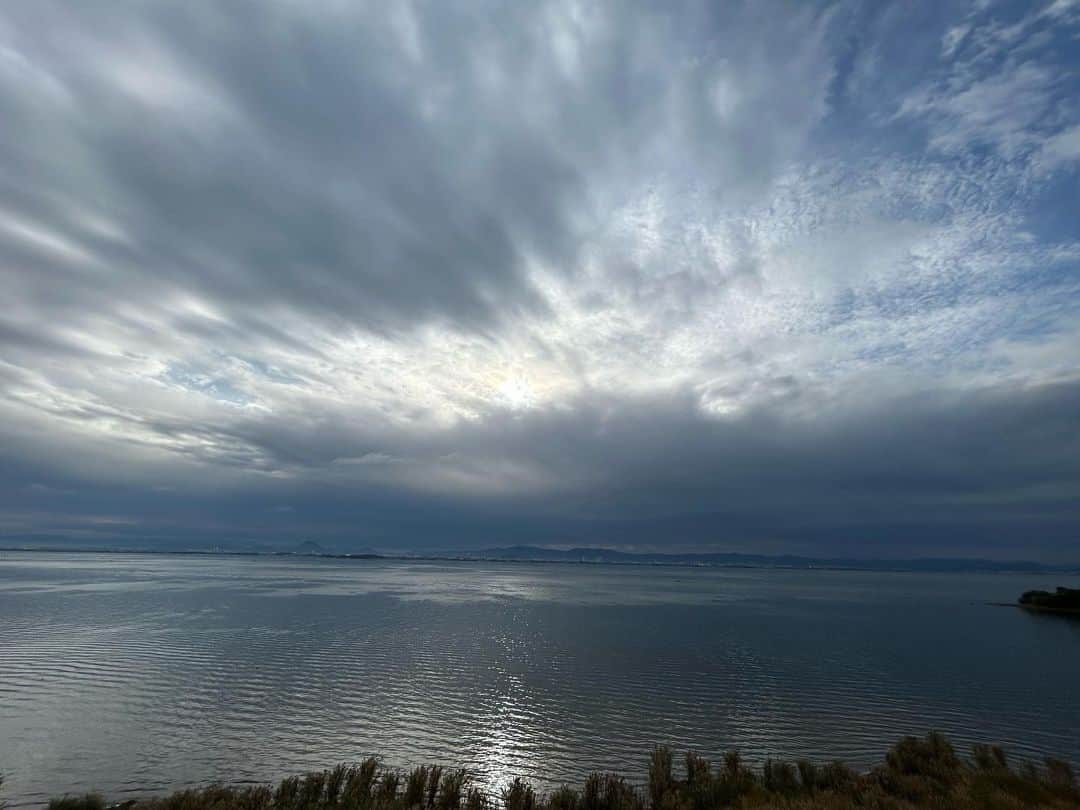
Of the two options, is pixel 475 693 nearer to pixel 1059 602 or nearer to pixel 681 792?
pixel 681 792

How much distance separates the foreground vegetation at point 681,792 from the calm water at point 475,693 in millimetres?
3528

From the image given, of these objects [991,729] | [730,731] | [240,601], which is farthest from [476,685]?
[240,601]

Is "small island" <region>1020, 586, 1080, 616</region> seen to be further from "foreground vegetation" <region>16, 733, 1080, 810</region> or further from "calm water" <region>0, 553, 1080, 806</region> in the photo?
"foreground vegetation" <region>16, 733, 1080, 810</region>

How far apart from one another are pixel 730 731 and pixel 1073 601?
118 metres

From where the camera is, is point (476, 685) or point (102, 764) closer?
point (102, 764)

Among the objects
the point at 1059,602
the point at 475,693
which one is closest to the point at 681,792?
the point at 475,693

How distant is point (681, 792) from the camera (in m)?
19.2

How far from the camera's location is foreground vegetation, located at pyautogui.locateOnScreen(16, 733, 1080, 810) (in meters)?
17.3

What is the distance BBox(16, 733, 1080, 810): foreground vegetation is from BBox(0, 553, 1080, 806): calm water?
353 centimetres

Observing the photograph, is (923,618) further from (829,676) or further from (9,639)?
(9,639)

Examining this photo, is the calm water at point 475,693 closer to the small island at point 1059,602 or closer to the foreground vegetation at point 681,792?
the foreground vegetation at point 681,792

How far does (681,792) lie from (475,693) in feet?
62.7

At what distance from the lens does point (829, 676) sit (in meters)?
42.3

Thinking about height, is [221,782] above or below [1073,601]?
below
